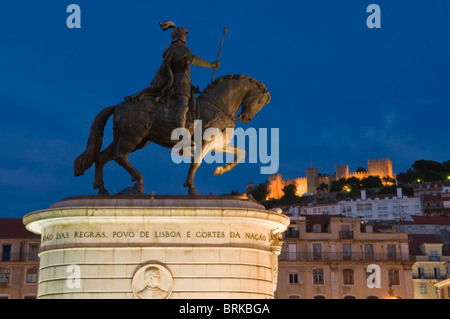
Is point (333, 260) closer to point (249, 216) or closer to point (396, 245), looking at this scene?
point (396, 245)

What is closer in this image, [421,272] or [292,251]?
[292,251]

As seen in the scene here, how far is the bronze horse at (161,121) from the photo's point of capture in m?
14.7

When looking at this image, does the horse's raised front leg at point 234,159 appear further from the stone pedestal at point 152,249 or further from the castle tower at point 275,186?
the castle tower at point 275,186

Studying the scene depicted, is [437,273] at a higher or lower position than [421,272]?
lower

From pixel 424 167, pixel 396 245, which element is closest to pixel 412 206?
pixel 424 167

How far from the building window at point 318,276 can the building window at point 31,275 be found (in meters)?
23.2

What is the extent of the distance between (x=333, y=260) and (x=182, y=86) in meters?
43.3

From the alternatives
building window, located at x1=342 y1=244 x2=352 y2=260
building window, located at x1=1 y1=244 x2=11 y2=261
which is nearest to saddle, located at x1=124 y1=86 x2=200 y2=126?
building window, located at x1=1 y1=244 x2=11 y2=261

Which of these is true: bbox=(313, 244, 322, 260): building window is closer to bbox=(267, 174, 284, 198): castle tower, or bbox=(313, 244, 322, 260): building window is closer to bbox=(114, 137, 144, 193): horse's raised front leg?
bbox=(114, 137, 144, 193): horse's raised front leg

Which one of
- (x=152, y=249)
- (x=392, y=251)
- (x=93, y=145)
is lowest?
(x=152, y=249)

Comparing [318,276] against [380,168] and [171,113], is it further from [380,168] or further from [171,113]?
[380,168]

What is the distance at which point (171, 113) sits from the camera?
14719 millimetres

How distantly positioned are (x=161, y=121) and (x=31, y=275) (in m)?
41.3

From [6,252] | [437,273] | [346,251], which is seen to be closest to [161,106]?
[6,252]
